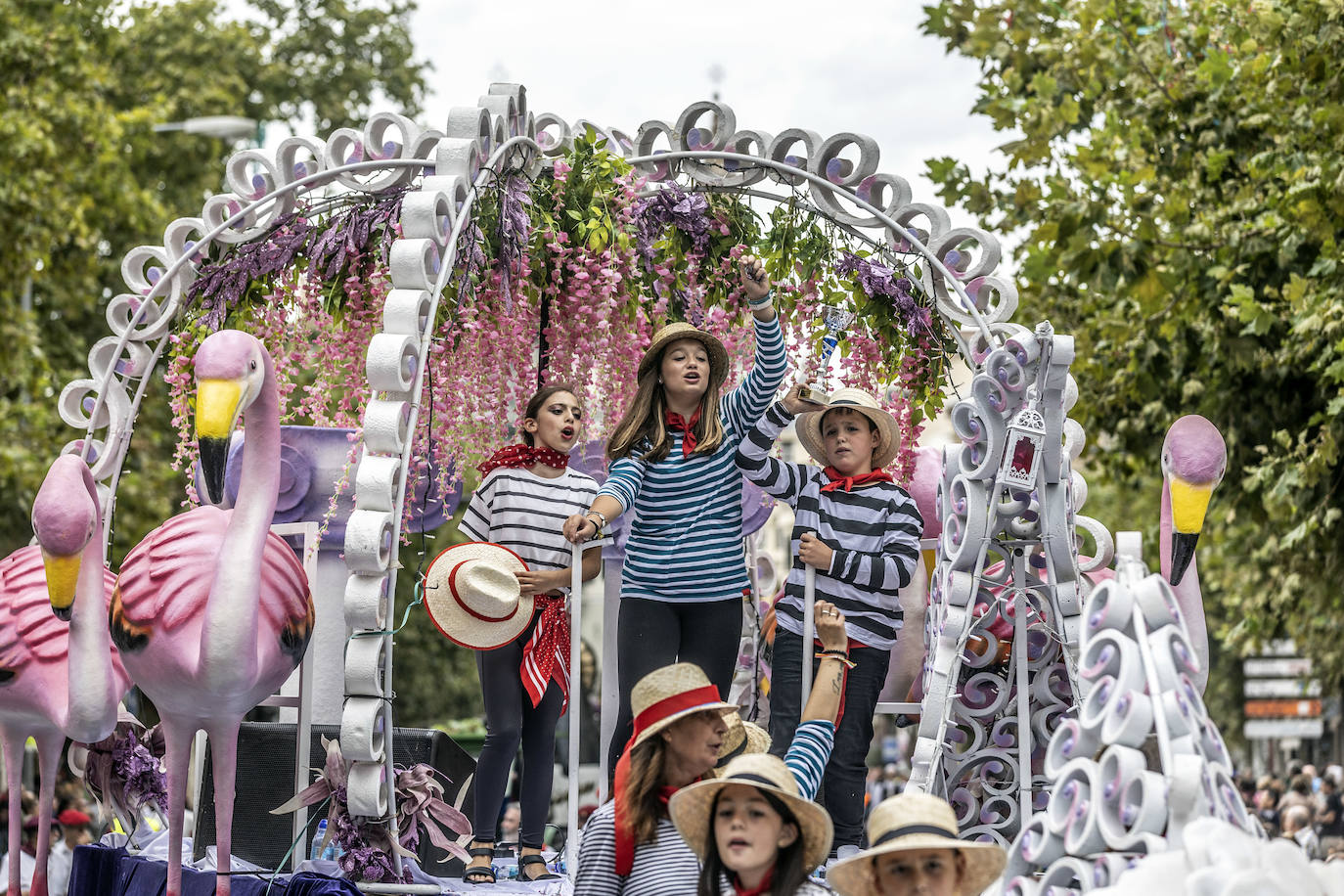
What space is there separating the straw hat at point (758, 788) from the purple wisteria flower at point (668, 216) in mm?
3407

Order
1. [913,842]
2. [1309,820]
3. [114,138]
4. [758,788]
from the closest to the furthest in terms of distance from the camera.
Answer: [913,842]
[758,788]
[1309,820]
[114,138]

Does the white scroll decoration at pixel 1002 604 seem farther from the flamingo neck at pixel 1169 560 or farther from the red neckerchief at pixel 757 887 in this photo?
the red neckerchief at pixel 757 887

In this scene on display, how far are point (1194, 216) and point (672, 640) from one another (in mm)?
6181

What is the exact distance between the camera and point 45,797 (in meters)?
5.92

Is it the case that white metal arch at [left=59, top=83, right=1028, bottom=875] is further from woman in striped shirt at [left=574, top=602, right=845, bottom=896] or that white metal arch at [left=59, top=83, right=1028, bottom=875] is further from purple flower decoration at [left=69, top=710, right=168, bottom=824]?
woman in striped shirt at [left=574, top=602, right=845, bottom=896]

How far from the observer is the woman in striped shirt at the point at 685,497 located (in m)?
5.75

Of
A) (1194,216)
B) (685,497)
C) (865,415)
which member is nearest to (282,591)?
(685,497)

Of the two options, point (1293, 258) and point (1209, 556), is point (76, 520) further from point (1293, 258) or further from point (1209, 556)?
point (1209, 556)

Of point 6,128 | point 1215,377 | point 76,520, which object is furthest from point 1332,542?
point 6,128

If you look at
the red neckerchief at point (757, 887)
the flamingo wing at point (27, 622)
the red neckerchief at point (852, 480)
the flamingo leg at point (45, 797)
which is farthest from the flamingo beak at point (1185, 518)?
the flamingo leg at point (45, 797)

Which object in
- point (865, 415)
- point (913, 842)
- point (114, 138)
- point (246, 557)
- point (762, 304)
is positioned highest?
point (114, 138)

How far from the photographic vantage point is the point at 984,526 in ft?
18.2

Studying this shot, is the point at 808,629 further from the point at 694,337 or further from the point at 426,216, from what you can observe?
the point at 426,216

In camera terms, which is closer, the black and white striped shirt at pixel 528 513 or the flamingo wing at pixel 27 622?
the flamingo wing at pixel 27 622
